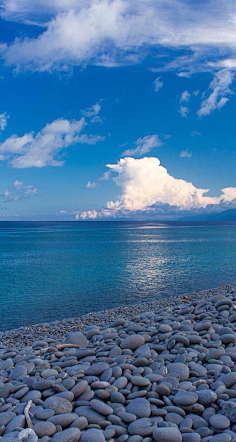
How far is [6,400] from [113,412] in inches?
86.0

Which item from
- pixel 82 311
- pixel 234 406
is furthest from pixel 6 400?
pixel 82 311

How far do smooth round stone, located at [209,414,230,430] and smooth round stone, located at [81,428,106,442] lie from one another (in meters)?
1.87

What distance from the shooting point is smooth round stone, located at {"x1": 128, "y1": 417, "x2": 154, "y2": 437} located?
5.01m

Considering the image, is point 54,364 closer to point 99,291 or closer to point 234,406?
point 234,406

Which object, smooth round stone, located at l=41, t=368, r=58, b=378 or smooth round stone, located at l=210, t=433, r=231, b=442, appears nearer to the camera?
smooth round stone, located at l=210, t=433, r=231, b=442

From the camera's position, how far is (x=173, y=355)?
732cm

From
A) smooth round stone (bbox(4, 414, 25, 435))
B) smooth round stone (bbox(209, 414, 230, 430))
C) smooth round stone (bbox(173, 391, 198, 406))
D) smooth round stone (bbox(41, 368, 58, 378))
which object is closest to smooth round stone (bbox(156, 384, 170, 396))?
smooth round stone (bbox(173, 391, 198, 406))

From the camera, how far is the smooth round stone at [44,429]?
5.01 metres

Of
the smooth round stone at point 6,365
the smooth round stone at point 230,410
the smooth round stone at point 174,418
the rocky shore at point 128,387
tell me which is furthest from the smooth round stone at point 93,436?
the smooth round stone at point 6,365

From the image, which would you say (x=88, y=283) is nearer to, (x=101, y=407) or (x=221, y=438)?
(x=101, y=407)

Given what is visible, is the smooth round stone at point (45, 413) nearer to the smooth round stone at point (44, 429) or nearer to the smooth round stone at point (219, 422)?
the smooth round stone at point (44, 429)

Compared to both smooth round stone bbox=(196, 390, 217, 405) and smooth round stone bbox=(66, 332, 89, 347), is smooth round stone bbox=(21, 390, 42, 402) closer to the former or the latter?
smooth round stone bbox=(66, 332, 89, 347)

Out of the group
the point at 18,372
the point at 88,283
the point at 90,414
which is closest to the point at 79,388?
the point at 90,414

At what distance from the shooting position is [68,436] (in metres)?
4.83
